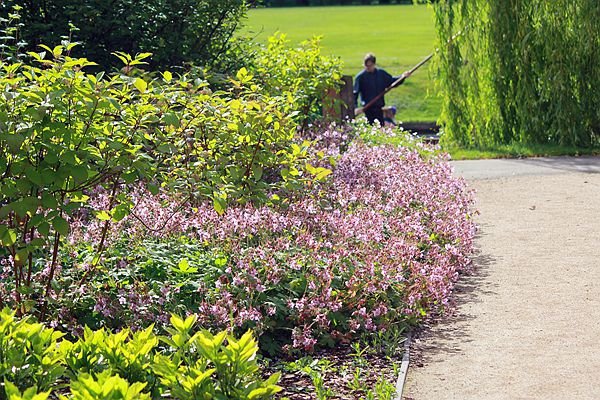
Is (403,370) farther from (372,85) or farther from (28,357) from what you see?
(372,85)

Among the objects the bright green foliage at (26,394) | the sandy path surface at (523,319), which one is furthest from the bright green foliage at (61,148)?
the bright green foliage at (26,394)

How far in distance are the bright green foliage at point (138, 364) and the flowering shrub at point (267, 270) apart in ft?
4.12

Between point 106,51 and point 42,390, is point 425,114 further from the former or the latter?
point 42,390

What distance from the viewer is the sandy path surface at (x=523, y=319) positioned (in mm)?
5203

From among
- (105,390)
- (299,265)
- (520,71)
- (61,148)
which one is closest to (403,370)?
(299,265)

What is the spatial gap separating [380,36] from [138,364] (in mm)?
40629

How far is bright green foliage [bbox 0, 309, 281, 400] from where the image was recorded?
12.2 feet

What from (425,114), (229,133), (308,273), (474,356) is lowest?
(425,114)

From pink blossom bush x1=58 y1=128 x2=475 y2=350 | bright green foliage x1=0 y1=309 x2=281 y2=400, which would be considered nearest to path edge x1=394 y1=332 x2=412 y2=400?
pink blossom bush x1=58 y1=128 x2=475 y2=350

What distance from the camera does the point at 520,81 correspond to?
14016 mm

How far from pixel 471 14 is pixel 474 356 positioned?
952 cm

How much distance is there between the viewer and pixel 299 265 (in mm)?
5863

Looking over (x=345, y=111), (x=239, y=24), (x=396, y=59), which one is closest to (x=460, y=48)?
(x=345, y=111)

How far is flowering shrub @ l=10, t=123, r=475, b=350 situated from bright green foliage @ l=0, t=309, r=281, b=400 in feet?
4.12
